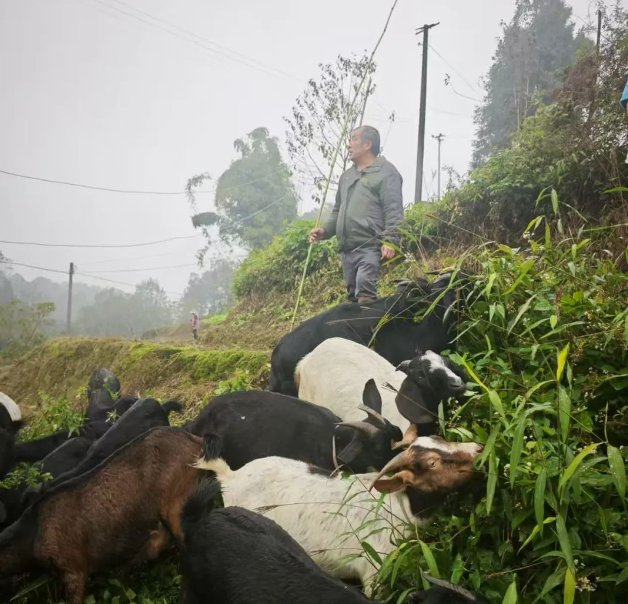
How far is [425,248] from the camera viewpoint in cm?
446

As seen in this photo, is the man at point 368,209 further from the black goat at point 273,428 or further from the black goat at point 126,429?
the black goat at point 126,429

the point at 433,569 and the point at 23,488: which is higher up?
the point at 433,569

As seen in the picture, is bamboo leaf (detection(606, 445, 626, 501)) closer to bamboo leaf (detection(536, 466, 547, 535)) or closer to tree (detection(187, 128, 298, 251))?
bamboo leaf (detection(536, 466, 547, 535))

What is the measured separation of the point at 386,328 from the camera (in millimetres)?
3641

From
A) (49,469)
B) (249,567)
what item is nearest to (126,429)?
(49,469)

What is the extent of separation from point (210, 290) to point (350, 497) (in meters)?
8.97

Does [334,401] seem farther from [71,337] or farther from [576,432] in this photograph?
[71,337]

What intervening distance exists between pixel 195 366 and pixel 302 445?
3104 millimetres

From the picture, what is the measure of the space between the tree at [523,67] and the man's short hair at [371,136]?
1.54 meters

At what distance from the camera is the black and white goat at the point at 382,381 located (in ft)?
8.36

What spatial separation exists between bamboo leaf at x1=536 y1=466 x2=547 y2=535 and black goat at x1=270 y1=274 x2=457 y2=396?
53.5 inches

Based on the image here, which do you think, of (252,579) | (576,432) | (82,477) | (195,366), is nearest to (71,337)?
(195,366)

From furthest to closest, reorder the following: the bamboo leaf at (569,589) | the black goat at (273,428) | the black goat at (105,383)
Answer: the black goat at (105,383) < the black goat at (273,428) < the bamboo leaf at (569,589)

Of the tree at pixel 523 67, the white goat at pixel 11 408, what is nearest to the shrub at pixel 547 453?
the tree at pixel 523 67
